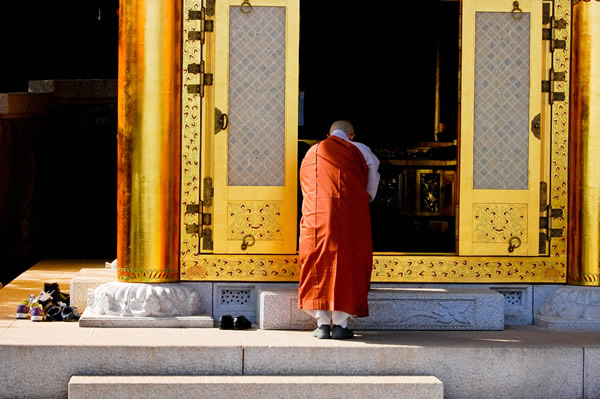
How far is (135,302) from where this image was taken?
25.3ft

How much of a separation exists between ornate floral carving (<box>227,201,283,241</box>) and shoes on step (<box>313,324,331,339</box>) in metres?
0.99

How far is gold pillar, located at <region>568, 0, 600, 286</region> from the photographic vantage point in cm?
812

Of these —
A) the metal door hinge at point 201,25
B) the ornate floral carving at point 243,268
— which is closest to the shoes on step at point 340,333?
the ornate floral carving at point 243,268

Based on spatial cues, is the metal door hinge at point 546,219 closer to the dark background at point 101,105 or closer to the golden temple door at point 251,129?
the golden temple door at point 251,129

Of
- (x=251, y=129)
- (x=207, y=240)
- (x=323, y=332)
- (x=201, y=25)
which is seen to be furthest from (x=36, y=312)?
(x=201, y=25)

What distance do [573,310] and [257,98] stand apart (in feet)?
9.80

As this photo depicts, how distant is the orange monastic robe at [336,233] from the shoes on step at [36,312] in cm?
210

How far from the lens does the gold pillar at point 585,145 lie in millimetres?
8117

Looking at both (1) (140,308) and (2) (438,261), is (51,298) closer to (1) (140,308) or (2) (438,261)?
(1) (140,308)

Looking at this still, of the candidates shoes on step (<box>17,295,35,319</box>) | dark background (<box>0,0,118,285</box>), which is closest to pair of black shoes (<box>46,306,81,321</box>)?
shoes on step (<box>17,295,35,319</box>)

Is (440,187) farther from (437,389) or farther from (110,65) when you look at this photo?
(110,65)

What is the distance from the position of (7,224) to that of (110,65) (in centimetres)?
479

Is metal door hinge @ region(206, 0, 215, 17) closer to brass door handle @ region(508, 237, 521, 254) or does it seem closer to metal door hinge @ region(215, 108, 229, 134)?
metal door hinge @ region(215, 108, 229, 134)

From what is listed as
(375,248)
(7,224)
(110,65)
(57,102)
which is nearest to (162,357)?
(375,248)
